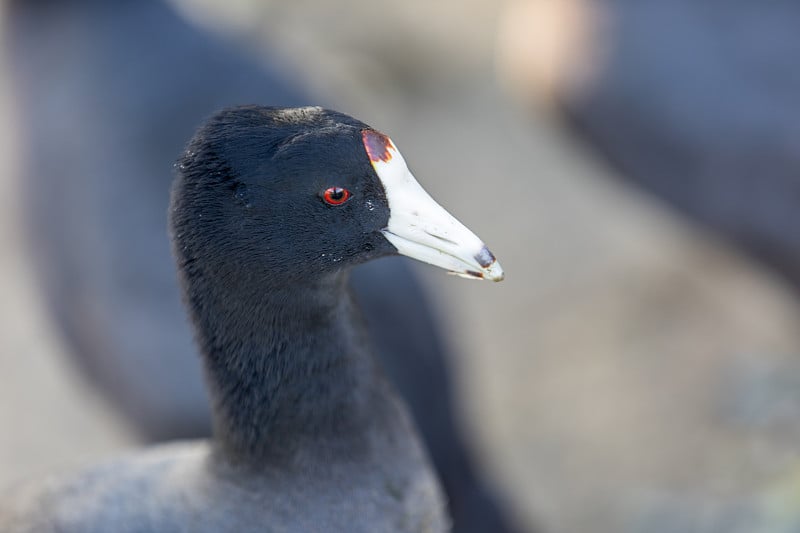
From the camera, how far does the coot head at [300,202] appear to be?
5.39 feet

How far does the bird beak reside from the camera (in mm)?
1665

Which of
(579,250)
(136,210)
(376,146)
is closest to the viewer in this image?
(376,146)

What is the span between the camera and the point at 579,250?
4.21 m

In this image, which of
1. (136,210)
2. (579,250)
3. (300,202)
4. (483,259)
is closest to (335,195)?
(300,202)

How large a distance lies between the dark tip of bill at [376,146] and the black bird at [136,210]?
1040 mm

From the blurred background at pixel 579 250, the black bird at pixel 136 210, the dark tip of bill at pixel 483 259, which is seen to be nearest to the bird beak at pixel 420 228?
the dark tip of bill at pixel 483 259

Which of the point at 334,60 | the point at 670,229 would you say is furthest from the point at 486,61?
the point at 670,229

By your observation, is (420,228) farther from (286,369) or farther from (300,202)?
(286,369)

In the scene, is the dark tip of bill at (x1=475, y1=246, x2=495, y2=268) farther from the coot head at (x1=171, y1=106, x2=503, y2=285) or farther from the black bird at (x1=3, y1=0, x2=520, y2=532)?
the black bird at (x1=3, y1=0, x2=520, y2=532)

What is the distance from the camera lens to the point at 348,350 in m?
1.90

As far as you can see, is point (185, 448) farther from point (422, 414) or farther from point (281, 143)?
point (281, 143)

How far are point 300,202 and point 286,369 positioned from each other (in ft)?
1.16

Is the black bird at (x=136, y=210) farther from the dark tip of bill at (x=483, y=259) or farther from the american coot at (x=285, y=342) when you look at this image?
the dark tip of bill at (x=483, y=259)

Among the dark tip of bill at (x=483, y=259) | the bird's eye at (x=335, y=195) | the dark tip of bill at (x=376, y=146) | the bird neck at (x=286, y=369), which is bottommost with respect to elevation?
the bird neck at (x=286, y=369)
